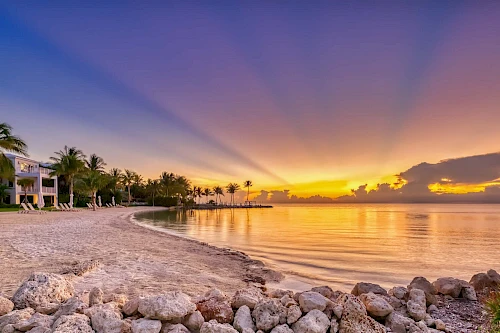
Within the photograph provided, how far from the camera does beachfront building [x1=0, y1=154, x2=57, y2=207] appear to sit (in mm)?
50688

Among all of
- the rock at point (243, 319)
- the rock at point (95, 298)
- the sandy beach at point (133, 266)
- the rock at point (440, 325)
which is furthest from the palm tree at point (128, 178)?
the rock at point (440, 325)

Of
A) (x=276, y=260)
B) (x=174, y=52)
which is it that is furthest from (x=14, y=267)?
(x=174, y=52)

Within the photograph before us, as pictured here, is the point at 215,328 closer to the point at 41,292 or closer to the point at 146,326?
the point at 146,326

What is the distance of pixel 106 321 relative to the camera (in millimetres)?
3895

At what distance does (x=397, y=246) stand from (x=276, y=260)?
405 inches

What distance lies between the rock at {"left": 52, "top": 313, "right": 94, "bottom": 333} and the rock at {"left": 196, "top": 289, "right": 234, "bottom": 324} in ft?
4.74

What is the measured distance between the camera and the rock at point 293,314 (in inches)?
172

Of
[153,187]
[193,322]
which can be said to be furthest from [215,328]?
[153,187]

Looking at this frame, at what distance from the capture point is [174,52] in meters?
16.6

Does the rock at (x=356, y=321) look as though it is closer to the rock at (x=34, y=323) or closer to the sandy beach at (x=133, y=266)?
the sandy beach at (x=133, y=266)

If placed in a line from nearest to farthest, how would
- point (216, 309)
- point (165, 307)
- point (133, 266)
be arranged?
point (165, 307), point (216, 309), point (133, 266)

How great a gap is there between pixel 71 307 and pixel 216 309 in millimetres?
1968

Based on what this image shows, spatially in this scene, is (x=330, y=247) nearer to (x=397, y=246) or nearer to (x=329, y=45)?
(x=397, y=246)

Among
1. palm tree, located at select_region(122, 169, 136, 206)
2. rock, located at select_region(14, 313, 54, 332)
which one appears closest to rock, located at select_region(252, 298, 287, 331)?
rock, located at select_region(14, 313, 54, 332)
